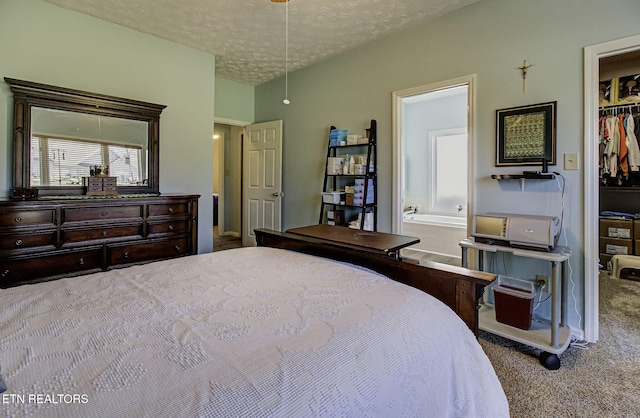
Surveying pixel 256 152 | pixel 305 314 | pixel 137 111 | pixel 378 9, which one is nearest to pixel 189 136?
pixel 137 111

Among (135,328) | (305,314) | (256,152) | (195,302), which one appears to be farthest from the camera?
(256,152)

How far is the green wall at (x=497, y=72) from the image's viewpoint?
238 cm

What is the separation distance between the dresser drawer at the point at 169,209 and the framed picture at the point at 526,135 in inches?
117

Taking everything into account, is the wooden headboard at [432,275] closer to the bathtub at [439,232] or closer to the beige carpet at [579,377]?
the beige carpet at [579,377]

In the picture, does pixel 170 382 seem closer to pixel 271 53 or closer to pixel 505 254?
pixel 505 254

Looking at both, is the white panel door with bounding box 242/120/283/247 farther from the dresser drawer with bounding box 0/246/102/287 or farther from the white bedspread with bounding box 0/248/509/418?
the white bedspread with bounding box 0/248/509/418

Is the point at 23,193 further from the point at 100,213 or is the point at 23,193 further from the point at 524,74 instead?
the point at 524,74

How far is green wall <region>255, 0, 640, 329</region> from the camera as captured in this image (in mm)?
2379

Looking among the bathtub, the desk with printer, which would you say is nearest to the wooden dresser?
the desk with printer

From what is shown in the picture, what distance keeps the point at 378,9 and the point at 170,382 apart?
3.24 metres

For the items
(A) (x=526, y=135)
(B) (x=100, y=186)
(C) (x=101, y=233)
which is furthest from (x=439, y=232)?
(B) (x=100, y=186)

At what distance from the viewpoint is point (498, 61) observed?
273 cm

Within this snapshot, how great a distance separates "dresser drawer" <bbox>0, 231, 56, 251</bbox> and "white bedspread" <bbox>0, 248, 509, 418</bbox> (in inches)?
61.0

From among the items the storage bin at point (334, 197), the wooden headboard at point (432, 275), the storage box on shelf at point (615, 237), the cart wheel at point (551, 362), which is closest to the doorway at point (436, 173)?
the storage bin at point (334, 197)
